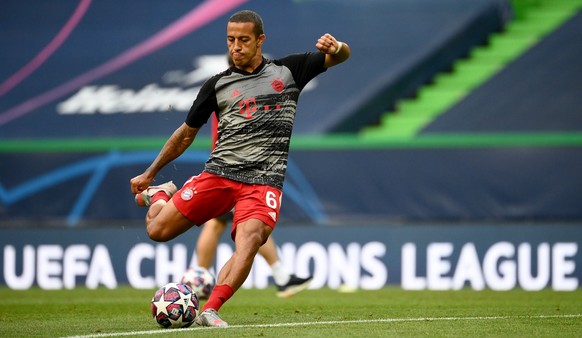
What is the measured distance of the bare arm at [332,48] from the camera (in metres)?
7.36

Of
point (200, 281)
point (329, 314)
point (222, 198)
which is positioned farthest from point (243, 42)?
point (200, 281)

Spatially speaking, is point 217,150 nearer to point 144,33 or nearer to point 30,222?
point 30,222

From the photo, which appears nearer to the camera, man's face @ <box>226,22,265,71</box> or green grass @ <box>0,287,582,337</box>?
green grass @ <box>0,287,582,337</box>

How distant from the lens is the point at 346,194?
14.1 meters

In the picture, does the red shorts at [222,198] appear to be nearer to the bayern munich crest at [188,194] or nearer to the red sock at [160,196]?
the bayern munich crest at [188,194]

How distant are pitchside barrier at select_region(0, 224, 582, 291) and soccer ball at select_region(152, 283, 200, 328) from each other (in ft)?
19.3

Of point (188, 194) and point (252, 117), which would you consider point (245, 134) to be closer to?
point (252, 117)

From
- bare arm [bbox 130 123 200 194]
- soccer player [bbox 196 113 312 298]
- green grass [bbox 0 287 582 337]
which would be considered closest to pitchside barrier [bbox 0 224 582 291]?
green grass [bbox 0 287 582 337]

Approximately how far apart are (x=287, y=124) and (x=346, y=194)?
6.56 metres

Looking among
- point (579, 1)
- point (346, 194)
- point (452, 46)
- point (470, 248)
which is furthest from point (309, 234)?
point (579, 1)

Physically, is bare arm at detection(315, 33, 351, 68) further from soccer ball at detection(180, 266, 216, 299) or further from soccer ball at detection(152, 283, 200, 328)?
soccer ball at detection(180, 266, 216, 299)

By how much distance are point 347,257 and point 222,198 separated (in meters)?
5.94

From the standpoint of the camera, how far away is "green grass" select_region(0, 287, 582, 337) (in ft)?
23.0

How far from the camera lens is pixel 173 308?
7.27 metres
